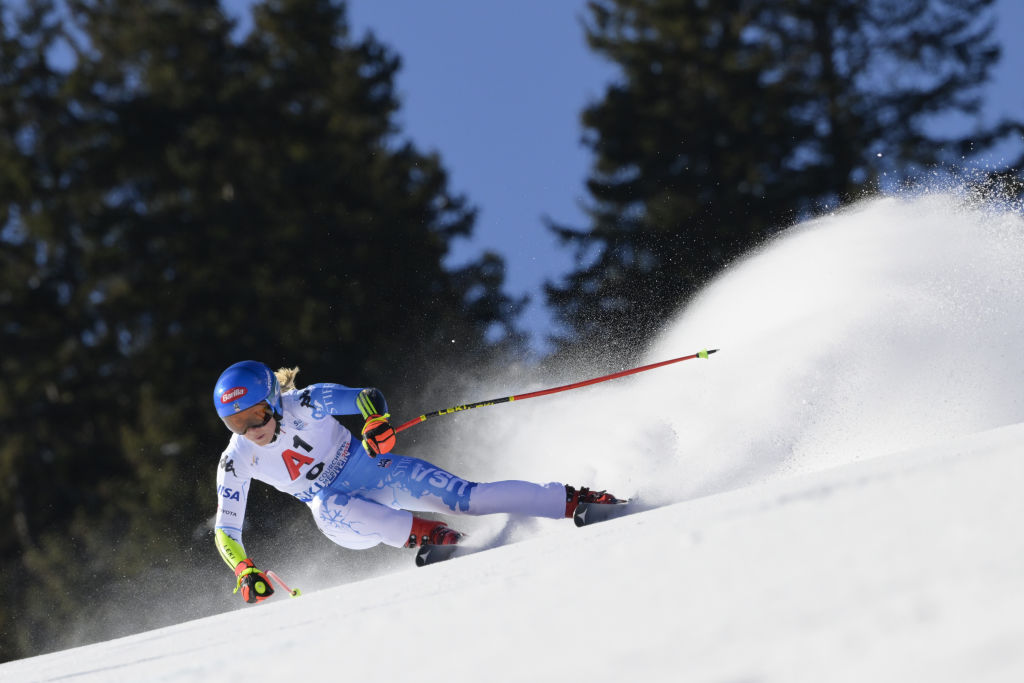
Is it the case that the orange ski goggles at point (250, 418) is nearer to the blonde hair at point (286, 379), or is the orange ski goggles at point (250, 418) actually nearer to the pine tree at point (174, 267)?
the blonde hair at point (286, 379)

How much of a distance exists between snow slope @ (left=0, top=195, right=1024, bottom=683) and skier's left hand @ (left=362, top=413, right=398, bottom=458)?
0.72 m

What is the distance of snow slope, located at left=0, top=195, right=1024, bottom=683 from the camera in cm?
145

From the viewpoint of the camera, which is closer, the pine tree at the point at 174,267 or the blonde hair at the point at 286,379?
the blonde hair at the point at 286,379

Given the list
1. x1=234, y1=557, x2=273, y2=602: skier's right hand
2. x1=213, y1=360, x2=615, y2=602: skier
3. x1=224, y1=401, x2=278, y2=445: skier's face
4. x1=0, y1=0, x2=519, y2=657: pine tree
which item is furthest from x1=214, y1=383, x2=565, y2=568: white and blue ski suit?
x1=0, y1=0, x2=519, y2=657: pine tree

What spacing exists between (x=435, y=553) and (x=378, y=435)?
69cm

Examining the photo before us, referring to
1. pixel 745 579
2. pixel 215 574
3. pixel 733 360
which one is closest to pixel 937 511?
pixel 745 579

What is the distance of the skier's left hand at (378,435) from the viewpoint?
4.82m

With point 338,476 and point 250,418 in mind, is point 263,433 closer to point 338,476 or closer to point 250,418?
Answer: point 250,418

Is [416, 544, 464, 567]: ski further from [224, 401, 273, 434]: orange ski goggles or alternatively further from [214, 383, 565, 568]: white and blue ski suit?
[224, 401, 273, 434]: orange ski goggles

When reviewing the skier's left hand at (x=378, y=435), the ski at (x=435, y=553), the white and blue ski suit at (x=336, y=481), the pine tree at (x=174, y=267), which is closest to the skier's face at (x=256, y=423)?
the white and blue ski suit at (x=336, y=481)

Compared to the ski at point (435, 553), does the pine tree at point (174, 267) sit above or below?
above

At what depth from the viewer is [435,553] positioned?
16.6 ft

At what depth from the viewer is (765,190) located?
16.9 metres

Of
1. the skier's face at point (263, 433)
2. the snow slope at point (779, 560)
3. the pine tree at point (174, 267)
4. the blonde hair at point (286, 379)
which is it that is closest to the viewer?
the snow slope at point (779, 560)
